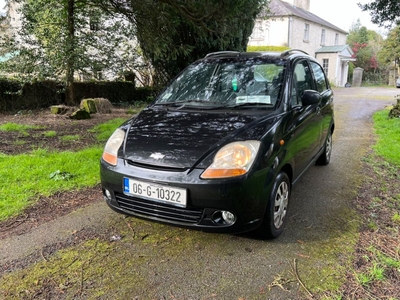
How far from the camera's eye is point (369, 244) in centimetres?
287

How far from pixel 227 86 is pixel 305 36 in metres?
27.5

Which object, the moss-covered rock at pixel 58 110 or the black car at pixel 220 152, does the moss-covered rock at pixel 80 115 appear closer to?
the moss-covered rock at pixel 58 110

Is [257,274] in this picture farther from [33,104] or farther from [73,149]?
[33,104]

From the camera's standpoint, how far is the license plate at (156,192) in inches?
96.6

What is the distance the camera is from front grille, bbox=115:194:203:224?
2.51m

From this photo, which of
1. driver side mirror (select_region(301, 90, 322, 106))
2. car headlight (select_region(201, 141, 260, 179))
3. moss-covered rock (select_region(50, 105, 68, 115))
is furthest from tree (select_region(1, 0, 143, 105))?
car headlight (select_region(201, 141, 260, 179))

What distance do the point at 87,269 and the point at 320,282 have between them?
176 cm

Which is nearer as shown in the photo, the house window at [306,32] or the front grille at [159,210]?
the front grille at [159,210]

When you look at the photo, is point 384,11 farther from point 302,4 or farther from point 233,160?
point 302,4

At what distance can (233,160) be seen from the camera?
247 cm

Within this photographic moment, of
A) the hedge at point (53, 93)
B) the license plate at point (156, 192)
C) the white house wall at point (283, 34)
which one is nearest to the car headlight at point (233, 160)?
the license plate at point (156, 192)

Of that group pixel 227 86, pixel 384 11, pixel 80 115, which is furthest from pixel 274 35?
pixel 227 86

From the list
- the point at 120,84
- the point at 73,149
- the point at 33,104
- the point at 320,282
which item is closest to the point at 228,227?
the point at 320,282

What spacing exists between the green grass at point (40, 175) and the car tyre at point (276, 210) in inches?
97.8
